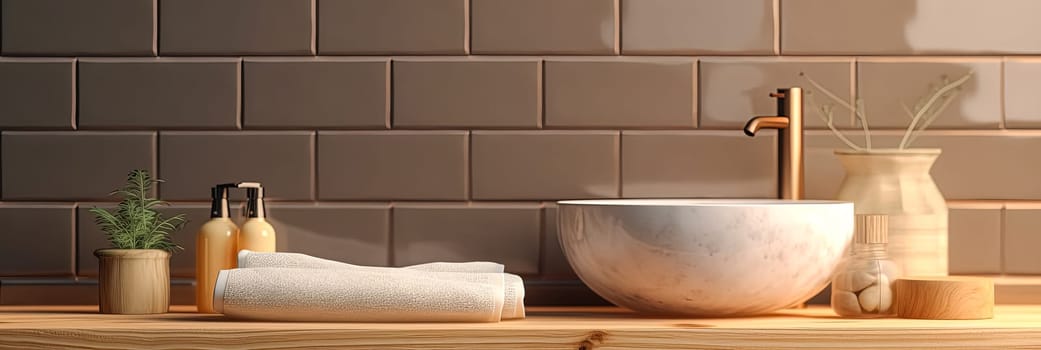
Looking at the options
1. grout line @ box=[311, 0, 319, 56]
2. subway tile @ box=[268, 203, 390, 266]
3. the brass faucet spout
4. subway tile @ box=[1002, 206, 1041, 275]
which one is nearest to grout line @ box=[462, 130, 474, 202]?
subway tile @ box=[268, 203, 390, 266]

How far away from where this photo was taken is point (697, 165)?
4.64 feet

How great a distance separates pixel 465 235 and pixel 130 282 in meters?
0.41

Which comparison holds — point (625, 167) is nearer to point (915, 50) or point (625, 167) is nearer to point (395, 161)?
point (395, 161)

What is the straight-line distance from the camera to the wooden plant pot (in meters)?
1.21

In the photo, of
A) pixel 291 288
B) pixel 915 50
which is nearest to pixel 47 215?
pixel 291 288

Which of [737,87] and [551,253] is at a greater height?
[737,87]

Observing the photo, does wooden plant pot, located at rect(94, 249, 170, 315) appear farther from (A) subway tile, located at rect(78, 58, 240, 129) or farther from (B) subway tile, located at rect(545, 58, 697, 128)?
(B) subway tile, located at rect(545, 58, 697, 128)

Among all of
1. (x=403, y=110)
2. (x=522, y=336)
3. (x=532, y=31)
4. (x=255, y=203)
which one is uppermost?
(x=532, y=31)

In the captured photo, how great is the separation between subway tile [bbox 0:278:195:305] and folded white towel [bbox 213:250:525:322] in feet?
1.03

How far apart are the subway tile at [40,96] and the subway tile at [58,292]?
0.65 feet

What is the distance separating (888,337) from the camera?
3.38 feet

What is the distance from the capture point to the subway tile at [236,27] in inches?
55.6

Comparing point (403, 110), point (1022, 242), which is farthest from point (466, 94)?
point (1022, 242)

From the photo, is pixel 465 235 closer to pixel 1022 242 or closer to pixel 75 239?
pixel 75 239
